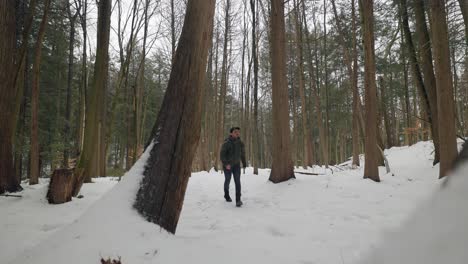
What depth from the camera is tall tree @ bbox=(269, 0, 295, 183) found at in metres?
8.40

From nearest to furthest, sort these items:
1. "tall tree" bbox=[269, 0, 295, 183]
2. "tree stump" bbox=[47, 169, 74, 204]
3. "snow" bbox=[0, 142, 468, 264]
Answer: "snow" bbox=[0, 142, 468, 264] → "tree stump" bbox=[47, 169, 74, 204] → "tall tree" bbox=[269, 0, 295, 183]

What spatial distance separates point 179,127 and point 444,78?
6726mm

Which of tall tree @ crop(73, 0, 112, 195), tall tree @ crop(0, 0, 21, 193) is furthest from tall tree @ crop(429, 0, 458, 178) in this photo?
tall tree @ crop(0, 0, 21, 193)

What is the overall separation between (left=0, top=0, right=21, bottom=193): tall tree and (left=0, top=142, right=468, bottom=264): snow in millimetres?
885

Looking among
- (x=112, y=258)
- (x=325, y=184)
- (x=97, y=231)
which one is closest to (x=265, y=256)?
(x=112, y=258)

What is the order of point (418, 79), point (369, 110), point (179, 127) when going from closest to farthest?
point (179, 127) < point (369, 110) < point (418, 79)

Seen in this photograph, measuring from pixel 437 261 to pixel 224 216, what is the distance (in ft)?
16.1

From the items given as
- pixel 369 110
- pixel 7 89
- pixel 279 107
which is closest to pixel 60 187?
pixel 7 89

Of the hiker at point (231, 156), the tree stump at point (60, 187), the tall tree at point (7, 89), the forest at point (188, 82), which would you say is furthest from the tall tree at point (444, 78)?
the tall tree at point (7, 89)

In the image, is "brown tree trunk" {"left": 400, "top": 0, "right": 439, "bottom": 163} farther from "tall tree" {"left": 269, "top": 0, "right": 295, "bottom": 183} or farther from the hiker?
the hiker

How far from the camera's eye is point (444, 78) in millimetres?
6328

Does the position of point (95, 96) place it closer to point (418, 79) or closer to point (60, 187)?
point (60, 187)

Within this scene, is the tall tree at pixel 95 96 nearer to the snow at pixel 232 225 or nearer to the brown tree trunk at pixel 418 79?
the snow at pixel 232 225

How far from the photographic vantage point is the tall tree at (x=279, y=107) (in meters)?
8.40
